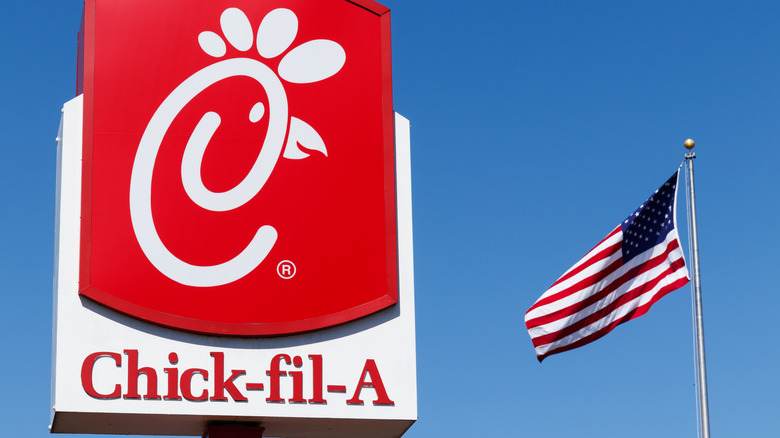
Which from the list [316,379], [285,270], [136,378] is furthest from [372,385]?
[136,378]

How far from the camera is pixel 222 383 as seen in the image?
20.5 metres

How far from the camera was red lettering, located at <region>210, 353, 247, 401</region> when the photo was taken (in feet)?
67.1

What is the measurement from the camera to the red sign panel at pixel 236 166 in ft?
68.8

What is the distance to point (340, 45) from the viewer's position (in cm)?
2294

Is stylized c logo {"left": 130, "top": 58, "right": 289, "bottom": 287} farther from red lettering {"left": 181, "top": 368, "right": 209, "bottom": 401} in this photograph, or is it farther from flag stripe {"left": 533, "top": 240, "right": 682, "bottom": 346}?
flag stripe {"left": 533, "top": 240, "right": 682, "bottom": 346}

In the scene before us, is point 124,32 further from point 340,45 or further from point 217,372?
point 217,372

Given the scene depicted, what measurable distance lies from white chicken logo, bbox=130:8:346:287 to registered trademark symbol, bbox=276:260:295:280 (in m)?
0.31

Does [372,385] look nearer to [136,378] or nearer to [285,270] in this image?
[285,270]

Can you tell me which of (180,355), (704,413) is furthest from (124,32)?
(704,413)

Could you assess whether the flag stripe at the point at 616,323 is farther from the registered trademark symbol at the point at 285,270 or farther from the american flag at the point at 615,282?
the registered trademark symbol at the point at 285,270

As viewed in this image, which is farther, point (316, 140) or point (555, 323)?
point (316, 140)

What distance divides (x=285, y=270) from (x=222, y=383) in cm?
217

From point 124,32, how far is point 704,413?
11188 mm

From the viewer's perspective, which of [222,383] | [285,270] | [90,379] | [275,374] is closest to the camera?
[90,379]
